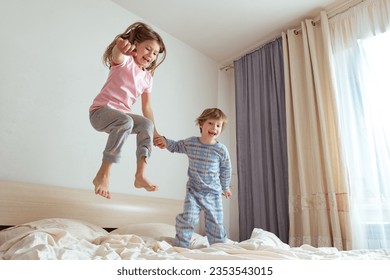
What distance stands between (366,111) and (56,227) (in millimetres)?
2303

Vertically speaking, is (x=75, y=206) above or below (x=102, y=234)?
above

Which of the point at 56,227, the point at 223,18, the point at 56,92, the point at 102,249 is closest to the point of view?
the point at 102,249

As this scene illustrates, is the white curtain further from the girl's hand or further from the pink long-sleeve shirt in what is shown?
the girl's hand

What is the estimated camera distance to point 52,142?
7.38 feet

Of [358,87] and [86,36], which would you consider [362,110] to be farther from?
[86,36]

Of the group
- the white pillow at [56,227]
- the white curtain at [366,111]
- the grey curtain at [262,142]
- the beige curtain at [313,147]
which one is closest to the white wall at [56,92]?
the white pillow at [56,227]

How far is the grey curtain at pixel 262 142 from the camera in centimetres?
290

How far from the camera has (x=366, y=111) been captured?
2463 millimetres

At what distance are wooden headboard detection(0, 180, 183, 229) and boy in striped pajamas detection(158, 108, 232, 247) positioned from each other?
79 centimetres

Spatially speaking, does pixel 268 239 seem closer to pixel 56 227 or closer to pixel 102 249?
pixel 102 249

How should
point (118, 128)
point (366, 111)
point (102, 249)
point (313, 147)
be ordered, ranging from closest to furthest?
point (102, 249) → point (118, 128) → point (366, 111) → point (313, 147)

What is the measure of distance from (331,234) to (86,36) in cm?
243

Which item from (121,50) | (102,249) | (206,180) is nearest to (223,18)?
(206,180)
